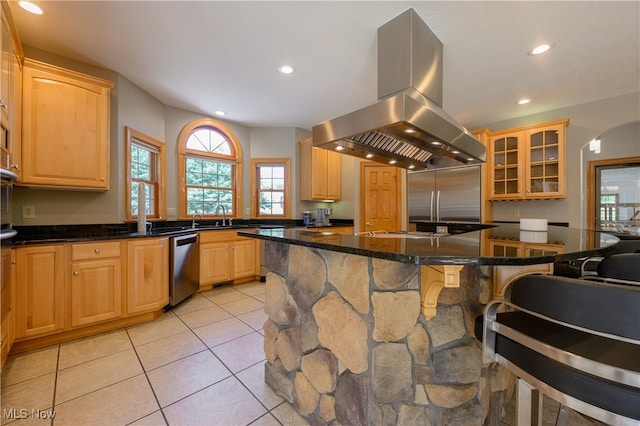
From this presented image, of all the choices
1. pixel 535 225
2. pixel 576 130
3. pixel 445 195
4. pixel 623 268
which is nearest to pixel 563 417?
pixel 623 268

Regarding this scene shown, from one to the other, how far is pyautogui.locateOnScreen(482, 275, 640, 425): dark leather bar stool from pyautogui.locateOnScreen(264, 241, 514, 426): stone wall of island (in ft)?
0.75

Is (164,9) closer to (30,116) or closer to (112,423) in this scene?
(30,116)

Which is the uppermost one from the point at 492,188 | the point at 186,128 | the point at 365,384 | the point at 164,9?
the point at 164,9

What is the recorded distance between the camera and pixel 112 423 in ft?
4.57

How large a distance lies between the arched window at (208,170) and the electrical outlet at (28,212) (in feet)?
4.99

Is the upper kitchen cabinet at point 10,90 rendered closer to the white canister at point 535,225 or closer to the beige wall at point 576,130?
the white canister at point 535,225

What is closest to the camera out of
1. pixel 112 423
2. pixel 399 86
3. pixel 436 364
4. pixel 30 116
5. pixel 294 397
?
pixel 436 364

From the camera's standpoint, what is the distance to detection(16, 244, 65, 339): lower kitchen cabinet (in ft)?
6.59

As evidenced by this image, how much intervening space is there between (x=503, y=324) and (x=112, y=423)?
201cm

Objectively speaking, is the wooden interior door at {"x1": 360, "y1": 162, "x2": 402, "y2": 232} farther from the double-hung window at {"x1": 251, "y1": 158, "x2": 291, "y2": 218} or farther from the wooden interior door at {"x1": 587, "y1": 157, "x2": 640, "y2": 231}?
the wooden interior door at {"x1": 587, "y1": 157, "x2": 640, "y2": 231}

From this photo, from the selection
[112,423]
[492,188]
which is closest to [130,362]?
[112,423]

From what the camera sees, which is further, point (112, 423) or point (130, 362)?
point (130, 362)

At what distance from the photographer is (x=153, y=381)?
5.69 feet

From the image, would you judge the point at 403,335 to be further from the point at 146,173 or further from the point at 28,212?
the point at 146,173
